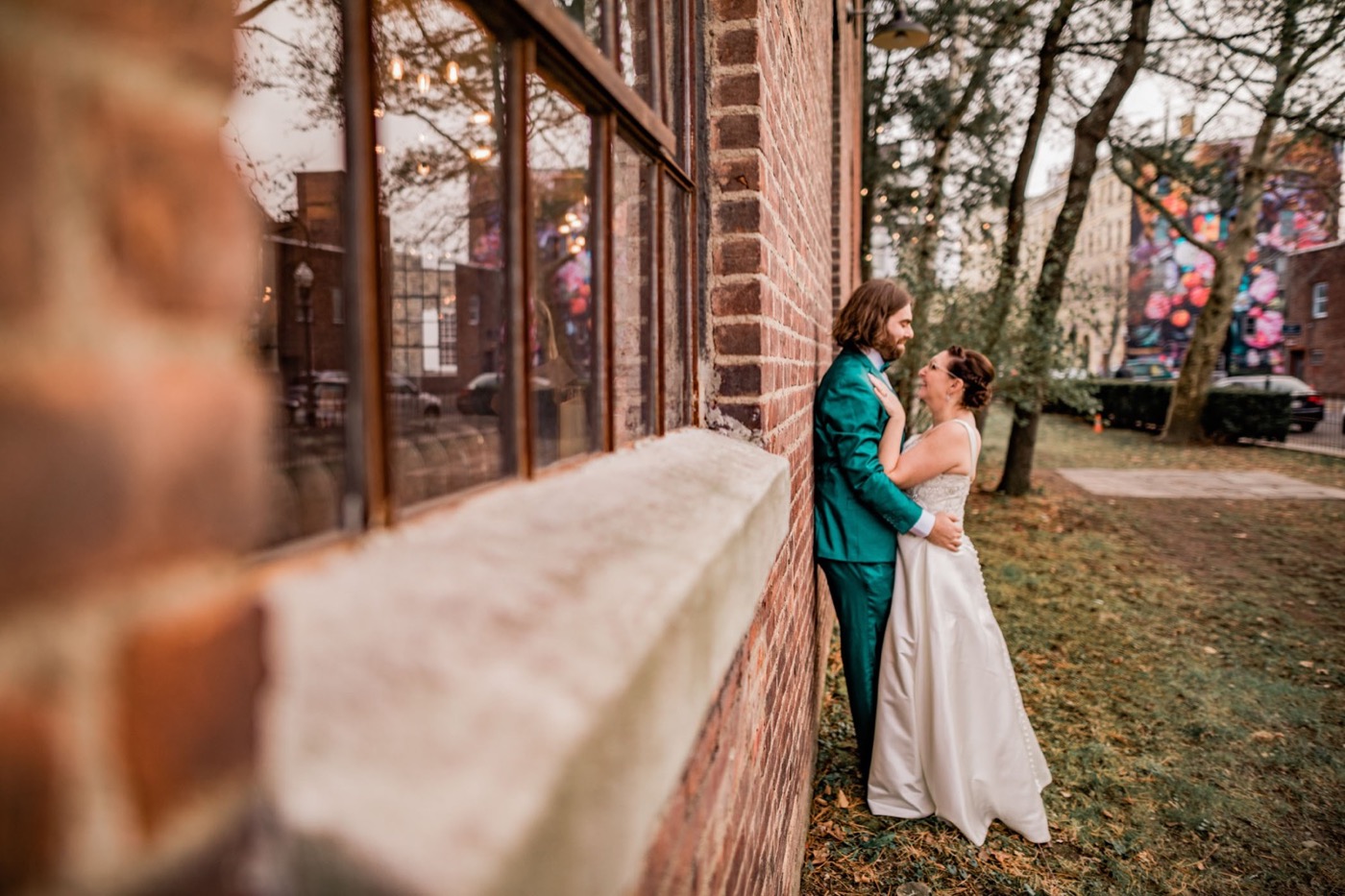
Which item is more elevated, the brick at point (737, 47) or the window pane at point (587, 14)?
the brick at point (737, 47)

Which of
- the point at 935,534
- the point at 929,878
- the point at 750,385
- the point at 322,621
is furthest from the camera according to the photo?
the point at 935,534

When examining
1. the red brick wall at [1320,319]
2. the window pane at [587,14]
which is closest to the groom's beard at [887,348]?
the window pane at [587,14]

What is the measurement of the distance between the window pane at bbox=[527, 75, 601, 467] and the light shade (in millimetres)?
7259

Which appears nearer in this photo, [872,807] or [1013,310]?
[872,807]

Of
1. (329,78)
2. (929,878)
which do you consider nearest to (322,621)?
(329,78)

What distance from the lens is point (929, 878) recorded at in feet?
10.7

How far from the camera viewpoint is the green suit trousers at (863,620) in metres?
3.75

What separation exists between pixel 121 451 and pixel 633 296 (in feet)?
4.83

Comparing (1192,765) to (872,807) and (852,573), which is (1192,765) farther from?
(852,573)

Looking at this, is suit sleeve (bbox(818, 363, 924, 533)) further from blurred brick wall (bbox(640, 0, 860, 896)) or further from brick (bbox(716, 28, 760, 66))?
brick (bbox(716, 28, 760, 66))

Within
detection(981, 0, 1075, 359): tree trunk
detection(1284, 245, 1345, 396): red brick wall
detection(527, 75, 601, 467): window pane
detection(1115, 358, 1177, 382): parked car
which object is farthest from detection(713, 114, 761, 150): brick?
detection(1115, 358, 1177, 382): parked car

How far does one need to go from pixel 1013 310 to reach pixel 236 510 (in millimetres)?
11216

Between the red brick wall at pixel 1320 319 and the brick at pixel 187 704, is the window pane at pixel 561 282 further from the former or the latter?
the red brick wall at pixel 1320 319

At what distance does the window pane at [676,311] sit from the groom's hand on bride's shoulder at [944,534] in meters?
1.91
